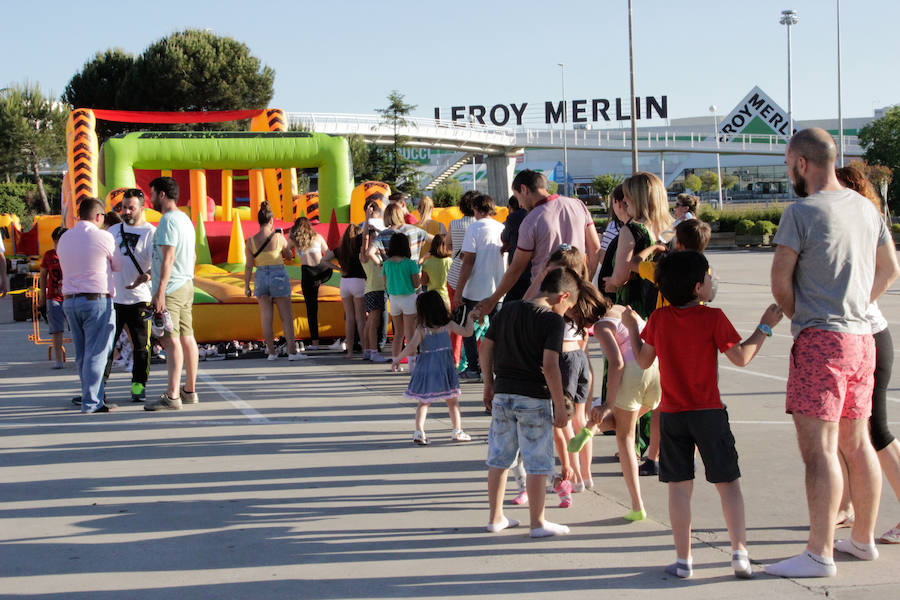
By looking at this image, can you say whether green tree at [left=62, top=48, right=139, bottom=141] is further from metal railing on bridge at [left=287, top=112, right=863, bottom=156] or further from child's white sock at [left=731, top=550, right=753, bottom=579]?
child's white sock at [left=731, top=550, right=753, bottom=579]

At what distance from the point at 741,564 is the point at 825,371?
0.86m

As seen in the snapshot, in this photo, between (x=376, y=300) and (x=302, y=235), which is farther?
(x=302, y=235)

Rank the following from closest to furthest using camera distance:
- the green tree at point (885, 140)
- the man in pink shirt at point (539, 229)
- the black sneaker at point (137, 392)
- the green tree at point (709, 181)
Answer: the man in pink shirt at point (539, 229)
the black sneaker at point (137, 392)
the green tree at point (885, 140)
the green tree at point (709, 181)

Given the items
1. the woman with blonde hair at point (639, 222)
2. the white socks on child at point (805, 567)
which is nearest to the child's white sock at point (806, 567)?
the white socks on child at point (805, 567)

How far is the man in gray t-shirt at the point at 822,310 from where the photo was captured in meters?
4.04

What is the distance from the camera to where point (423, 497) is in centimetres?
561

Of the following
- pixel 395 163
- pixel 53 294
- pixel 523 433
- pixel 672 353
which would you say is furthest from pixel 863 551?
pixel 395 163

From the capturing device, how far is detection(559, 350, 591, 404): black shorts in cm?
532

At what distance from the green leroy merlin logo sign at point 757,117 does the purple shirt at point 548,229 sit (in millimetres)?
20395

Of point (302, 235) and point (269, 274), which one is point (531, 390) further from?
point (302, 235)

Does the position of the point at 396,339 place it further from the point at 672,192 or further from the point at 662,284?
the point at 672,192

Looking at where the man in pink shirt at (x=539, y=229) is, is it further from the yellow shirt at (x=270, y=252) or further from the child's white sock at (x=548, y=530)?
the yellow shirt at (x=270, y=252)

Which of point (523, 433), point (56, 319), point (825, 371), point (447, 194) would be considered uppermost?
point (447, 194)

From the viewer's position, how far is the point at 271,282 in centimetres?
1159
